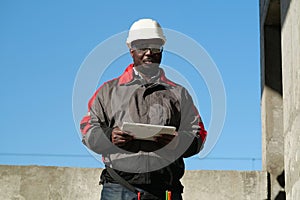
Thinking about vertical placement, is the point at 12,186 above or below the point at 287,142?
below

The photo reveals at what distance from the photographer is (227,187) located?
527 cm

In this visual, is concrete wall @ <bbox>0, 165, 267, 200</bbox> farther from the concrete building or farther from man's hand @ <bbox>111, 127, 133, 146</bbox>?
man's hand @ <bbox>111, 127, 133, 146</bbox>

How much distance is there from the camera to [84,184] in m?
5.38

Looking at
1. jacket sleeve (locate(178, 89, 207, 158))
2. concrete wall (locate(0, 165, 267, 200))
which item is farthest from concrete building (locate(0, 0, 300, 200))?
jacket sleeve (locate(178, 89, 207, 158))

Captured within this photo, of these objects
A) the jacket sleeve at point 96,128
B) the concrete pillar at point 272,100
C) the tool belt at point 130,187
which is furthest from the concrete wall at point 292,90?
the concrete pillar at point 272,100

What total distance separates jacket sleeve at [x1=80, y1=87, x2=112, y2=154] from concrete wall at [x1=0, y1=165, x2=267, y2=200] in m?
2.31

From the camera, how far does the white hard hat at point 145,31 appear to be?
312 centimetres

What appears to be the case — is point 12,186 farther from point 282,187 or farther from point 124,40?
point 124,40

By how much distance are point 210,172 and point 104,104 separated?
235cm


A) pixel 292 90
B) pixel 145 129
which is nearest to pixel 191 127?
pixel 145 129

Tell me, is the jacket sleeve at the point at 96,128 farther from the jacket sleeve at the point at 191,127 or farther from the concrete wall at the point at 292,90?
the concrete wall at the point at 292,90

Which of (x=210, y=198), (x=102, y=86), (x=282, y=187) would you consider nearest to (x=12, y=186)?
(x=210, y=198)

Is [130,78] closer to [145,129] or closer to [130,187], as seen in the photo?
[145,129]

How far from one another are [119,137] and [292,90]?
133 cm
